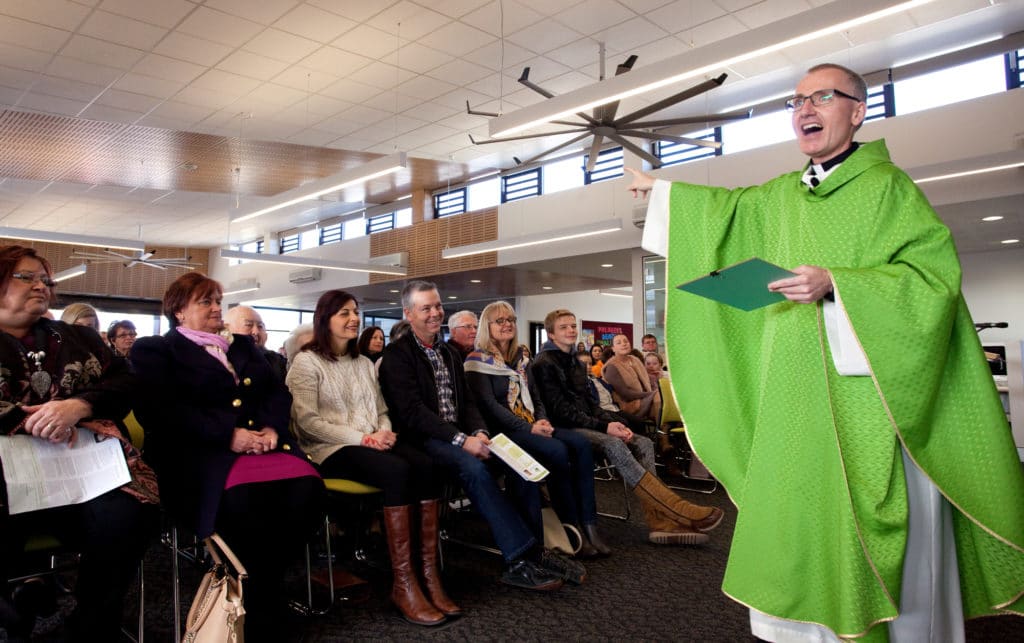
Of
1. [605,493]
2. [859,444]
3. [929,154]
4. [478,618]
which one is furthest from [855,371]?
[929,154]

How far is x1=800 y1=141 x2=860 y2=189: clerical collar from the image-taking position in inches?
57.5

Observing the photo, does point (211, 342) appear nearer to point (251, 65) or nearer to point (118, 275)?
point (251, 65)

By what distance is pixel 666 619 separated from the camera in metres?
2.43

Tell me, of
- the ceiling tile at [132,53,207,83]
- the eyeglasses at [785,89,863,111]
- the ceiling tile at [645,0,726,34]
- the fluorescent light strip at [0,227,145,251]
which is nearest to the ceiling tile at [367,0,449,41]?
the ceiling tile at [645,0,726,34]

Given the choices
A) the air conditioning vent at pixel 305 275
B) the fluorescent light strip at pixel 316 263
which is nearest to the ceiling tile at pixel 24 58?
the fluorescent light strip at pixel 316 263

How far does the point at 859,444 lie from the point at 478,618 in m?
1.64

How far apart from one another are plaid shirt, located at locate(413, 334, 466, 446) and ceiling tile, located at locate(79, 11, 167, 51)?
14.8ft

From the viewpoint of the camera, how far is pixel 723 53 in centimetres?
364

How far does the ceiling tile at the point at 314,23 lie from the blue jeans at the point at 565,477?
4.12 meters

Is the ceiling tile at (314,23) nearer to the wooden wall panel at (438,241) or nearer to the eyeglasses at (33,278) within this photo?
the eyeglasses at (33,278)

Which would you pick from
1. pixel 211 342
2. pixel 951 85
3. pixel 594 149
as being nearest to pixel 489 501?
pixel 211 342

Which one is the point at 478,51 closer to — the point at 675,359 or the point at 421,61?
the point at 421,61

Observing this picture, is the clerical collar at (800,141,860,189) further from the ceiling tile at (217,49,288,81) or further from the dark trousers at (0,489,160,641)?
the ceiling tile at (217,49,288,81)

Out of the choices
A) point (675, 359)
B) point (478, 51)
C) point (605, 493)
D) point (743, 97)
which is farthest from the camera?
point (743, 97)
